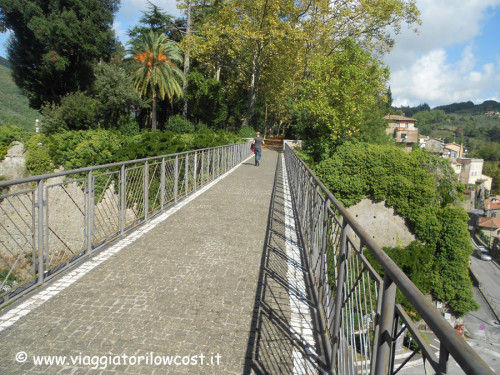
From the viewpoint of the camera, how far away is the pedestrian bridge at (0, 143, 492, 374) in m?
2.07

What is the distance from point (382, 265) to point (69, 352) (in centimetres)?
251

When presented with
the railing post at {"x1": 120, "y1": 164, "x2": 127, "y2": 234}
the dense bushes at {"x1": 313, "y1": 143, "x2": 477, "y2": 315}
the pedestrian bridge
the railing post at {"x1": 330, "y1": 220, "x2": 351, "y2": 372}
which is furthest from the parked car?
the railing post at {"x1": 330, "y1": 220, "x2": 351, "y2": 372}

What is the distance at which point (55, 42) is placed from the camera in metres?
29.9

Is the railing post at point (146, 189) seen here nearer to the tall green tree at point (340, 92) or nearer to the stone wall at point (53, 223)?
the stone wall at point (53, 223)

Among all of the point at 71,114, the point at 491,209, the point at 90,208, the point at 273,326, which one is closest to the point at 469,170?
the point at 491,209

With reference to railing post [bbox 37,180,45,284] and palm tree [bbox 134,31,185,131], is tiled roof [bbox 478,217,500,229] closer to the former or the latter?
palm tree [bbox 134,31,185,131]

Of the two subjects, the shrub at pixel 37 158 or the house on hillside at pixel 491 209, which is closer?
the shrub at pixel 37 158

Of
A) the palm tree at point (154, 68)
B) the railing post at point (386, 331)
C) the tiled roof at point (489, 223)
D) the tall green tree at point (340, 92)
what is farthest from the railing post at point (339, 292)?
the tiled roof at point (489, 223)

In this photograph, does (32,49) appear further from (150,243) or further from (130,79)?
(150,243)

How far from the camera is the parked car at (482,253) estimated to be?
5017 cm

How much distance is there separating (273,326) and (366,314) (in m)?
1.52

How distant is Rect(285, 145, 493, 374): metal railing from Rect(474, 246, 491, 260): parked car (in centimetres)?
5679

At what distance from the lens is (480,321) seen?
31891 mm

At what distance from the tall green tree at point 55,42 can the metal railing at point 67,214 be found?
27885 millimetres
